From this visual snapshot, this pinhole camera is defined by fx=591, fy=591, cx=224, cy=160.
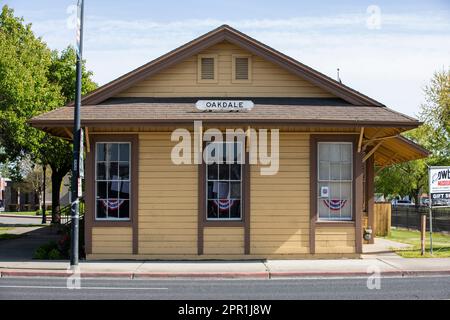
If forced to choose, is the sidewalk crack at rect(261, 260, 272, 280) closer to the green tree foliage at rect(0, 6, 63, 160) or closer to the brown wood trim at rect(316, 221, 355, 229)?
the brown wood trim at rect(316, 221, 355, 229)

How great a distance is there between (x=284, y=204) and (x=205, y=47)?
493cm

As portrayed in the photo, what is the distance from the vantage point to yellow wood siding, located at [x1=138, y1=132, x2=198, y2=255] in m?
16.1

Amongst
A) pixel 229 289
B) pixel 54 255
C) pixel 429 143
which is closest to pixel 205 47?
pixel 54 255

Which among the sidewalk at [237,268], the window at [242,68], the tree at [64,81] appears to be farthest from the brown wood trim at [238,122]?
the tree at [64,81]

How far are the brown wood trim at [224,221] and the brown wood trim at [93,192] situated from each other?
67.5 inches

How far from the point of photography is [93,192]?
638 inches

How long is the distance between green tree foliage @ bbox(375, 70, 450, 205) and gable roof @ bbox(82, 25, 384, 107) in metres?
25.4

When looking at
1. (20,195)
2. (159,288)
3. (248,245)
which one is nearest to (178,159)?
(248,245)

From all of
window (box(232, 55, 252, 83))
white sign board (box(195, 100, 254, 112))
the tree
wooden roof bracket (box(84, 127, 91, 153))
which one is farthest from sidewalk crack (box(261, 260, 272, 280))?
the tree

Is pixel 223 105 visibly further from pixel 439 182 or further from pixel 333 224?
pixel 439 182

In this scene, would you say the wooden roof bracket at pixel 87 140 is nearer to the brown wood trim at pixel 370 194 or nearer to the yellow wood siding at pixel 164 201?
the yellow wood siding at pixel 164 201

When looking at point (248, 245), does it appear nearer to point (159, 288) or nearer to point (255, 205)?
point (255, 205)

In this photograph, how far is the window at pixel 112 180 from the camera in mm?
16281
